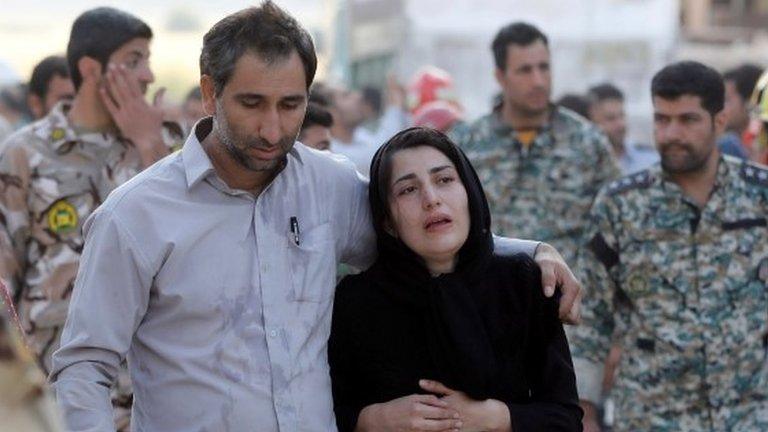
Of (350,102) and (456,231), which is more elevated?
(456,231)

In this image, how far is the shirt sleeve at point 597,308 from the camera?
668 centimetres

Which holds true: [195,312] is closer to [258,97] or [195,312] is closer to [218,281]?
[218,281]

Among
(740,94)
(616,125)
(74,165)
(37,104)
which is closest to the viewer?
(74,165)

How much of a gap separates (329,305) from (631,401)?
2.69 meters

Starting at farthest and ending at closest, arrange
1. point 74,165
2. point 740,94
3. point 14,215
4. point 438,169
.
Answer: point 740,94, point 74,165, point 14,215, point 438,169

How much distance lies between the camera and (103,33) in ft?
21.4

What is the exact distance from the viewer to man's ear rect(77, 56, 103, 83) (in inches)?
258

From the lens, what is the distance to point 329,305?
14.3 ft

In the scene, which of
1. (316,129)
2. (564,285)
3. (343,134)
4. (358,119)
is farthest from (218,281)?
(358,119)

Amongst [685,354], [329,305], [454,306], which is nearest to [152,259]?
[329,305]

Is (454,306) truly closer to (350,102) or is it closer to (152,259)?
(152,259)

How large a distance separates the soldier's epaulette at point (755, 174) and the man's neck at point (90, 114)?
8.51ft

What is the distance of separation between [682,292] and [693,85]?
955mm

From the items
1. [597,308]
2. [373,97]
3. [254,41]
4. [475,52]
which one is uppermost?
[254,41]
